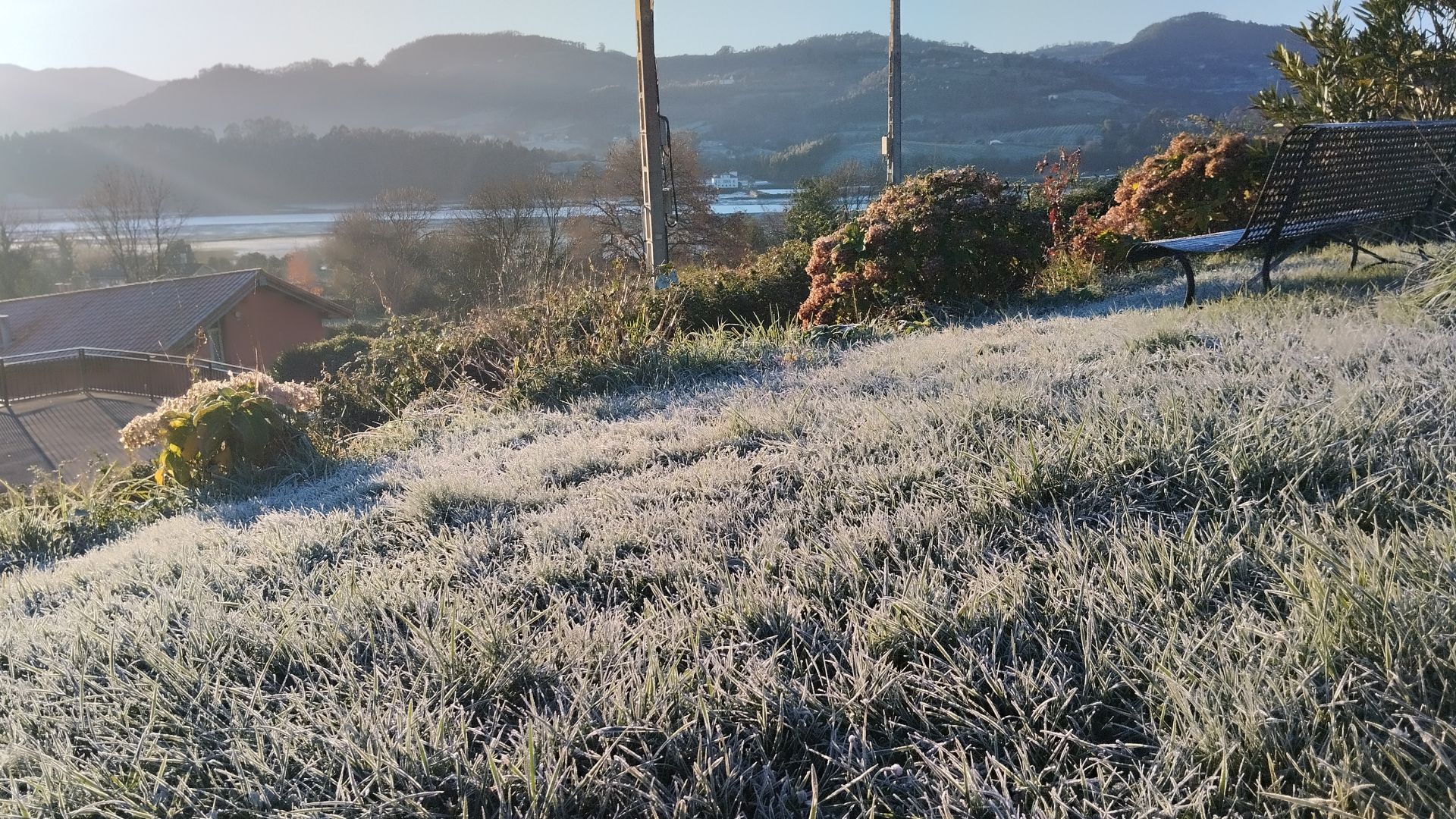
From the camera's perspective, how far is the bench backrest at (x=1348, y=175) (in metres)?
4.19

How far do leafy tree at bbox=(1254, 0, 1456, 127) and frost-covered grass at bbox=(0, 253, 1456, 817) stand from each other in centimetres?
741

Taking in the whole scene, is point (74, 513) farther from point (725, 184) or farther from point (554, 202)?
point (725, 184)

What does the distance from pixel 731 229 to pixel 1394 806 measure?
30025mm

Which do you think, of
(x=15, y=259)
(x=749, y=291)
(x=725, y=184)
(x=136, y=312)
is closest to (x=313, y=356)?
(x=136, y=312)

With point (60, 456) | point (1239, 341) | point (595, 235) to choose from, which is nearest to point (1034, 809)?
point (1239, 341)

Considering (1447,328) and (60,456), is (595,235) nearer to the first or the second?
(60,456)

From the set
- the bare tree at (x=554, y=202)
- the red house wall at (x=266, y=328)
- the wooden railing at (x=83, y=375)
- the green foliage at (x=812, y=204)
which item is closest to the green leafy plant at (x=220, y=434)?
the green foliage at (x=812, y=204)

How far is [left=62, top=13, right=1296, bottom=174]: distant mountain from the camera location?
220ft

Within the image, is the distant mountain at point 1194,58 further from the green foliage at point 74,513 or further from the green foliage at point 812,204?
the green foliage at point 74,513

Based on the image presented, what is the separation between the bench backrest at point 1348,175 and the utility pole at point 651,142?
21.6ft

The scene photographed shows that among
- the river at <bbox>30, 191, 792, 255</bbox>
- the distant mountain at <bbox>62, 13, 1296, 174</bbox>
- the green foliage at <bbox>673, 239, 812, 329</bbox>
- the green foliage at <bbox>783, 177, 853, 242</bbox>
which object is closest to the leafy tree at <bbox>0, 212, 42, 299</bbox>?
the river at <bbox>30, 191, 792, 255</bbox>

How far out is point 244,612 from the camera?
183 centimetres

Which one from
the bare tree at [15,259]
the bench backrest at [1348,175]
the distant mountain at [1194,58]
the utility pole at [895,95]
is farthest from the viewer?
the distant mountain at [1194,58]

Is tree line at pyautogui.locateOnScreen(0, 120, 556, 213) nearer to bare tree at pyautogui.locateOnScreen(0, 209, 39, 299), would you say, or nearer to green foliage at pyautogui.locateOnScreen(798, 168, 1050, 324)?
bare tree at pyautogui.locateOnScreen(0, 209, 39, 299)
